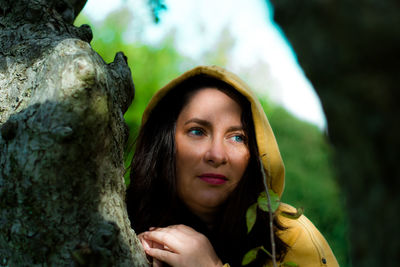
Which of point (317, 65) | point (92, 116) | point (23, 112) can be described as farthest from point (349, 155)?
point (23, 112)

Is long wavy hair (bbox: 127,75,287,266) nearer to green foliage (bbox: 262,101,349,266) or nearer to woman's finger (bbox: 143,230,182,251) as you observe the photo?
woman's finger (bbox: 143,230,182,251)

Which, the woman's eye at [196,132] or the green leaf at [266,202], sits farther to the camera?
the woman's eye at [196,132]

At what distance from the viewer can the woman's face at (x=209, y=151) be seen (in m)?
1.75

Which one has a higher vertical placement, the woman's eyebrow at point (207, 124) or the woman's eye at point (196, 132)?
the woman's eyebrow at point (207, 124)

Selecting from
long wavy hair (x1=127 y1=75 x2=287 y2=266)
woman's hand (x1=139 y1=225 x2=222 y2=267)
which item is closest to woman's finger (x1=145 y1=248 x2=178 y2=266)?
woman's hand (x1=139 y1=225 x2=222 y2=267)

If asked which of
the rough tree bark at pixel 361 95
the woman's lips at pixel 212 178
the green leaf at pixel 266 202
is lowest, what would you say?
the woman's lips at pixel 212 178

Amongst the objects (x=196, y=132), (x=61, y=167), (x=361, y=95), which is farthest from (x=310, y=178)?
(x=361, y=95)

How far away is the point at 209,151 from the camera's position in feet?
5.68

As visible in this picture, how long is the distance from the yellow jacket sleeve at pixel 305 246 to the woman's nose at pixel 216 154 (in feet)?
1.87

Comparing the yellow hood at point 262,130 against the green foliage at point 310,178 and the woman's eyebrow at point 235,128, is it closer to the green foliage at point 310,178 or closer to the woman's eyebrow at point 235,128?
the woman's eyebrow at point 235,128

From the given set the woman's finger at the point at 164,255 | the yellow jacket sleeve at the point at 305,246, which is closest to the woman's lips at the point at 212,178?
the woman's finger at the point at 164,255

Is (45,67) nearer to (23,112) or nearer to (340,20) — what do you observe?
(23,112)

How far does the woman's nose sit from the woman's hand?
33 centimetres

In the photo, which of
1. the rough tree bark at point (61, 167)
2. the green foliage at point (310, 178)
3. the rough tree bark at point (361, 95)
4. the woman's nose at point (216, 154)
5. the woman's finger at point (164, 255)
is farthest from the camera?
the green foliage at point (310, 178)
